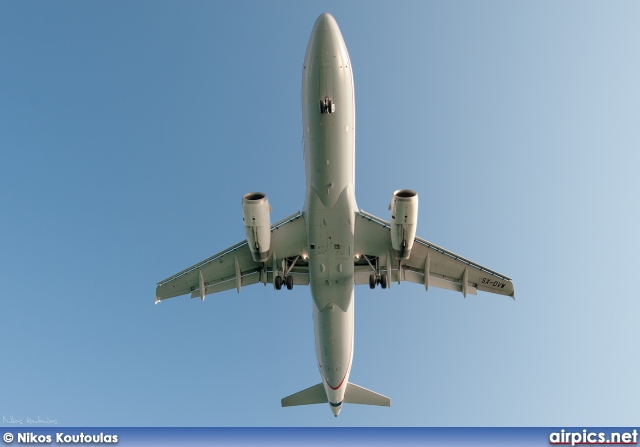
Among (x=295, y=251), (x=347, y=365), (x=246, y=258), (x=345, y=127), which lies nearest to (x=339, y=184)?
(x=345, y=127)

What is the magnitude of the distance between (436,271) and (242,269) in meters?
9.54

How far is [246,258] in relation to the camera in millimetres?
37219

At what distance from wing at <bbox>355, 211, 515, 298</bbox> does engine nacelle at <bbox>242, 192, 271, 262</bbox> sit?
517 cm

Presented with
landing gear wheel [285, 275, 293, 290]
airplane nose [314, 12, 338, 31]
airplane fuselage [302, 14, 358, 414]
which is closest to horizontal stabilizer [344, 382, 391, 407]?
airplane fuselage [302, 14, 358, 414]

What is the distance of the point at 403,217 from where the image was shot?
31938 millimetres

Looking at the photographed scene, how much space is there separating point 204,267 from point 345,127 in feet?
37.1

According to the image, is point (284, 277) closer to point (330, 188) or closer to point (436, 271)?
point (330, 188)

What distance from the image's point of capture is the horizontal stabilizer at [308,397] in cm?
4091

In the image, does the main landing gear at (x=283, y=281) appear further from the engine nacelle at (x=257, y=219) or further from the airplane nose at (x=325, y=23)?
the airplane nose at (x=325, y=23)

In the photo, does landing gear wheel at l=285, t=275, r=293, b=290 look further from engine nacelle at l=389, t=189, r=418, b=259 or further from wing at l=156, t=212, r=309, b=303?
engine nacelle at l=389, t=189, r=418, b=259

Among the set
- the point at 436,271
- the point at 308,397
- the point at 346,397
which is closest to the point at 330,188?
the point at 436,271

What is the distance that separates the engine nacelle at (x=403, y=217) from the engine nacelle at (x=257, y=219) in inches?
210

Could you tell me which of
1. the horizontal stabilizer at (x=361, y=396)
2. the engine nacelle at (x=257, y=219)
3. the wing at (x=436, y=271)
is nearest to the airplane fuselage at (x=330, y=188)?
the engine nacelle at (x=257, y=219)

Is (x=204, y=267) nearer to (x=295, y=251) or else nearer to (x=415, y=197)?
(x=295, y=251)
